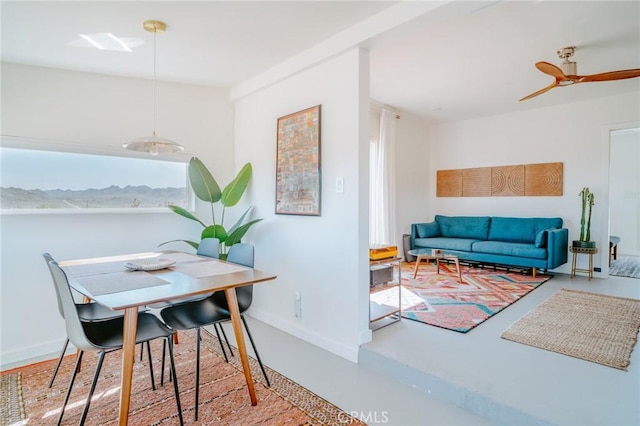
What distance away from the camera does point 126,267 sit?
2.31 meters

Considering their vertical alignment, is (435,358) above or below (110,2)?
below

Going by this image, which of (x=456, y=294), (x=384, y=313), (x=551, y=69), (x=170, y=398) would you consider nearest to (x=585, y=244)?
(x=456, y=294)

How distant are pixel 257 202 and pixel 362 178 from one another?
146 cm

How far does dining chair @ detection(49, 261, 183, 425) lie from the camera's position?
1708 millimetres

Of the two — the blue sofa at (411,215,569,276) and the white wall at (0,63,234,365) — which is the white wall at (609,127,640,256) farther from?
the white wall at (0,63,234,365)

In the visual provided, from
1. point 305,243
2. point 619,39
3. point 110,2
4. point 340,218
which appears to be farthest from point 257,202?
point 619,39

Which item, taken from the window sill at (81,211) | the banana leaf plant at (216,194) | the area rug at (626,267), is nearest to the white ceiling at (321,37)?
the banana leaf plant at (216,194)

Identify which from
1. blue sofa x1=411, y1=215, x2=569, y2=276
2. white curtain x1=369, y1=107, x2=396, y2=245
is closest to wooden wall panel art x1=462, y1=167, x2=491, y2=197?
blue sofa x1=411, y1=215, x2=569, y2=276

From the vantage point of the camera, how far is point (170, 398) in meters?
2.13

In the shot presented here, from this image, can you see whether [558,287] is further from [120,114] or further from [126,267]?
[120,114]

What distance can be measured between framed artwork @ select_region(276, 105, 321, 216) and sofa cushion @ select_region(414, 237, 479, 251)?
11.3 feet

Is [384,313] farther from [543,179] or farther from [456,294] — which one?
[543,179]

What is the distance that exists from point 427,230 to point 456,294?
224cm

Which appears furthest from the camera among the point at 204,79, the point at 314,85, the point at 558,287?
the point at 558,287
